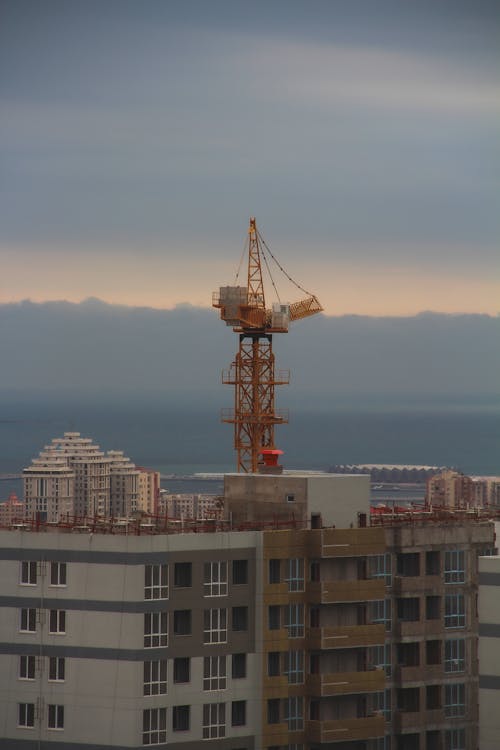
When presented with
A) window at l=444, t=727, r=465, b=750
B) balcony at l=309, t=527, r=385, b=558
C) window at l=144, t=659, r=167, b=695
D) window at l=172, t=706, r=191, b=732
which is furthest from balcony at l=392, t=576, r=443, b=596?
window at l=144, t=659, r=167, b=695

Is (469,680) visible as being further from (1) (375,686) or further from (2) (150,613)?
(2) (150,613)

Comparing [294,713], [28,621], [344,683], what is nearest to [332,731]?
[294,713]

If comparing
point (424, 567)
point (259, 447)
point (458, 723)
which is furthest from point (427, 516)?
point (259, 447)

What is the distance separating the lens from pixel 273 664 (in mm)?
42969

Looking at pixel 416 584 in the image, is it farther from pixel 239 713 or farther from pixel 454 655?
pixel 239 713

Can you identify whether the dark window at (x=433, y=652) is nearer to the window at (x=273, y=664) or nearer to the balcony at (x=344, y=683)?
the balcony at (x=344, y=683)

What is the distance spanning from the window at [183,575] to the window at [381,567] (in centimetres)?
479

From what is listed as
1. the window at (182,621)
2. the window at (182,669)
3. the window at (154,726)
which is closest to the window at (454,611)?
the window at (182,621)

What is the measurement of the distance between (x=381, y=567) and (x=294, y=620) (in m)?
3.03

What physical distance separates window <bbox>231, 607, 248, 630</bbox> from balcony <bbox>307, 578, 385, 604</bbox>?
5.04 ft

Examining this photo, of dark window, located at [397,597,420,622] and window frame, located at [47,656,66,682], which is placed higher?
dark window, located at [397,597,420,622]

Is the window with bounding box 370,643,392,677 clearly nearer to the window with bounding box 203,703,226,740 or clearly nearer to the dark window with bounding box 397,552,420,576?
the dark window with bounding box 397,552,420,576

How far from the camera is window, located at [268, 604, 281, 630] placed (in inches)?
1690

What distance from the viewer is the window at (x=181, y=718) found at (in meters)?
41.7
